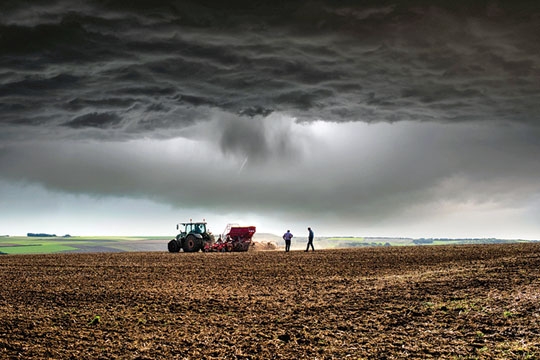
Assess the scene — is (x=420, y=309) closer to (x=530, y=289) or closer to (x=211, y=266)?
(x=530, y=289)

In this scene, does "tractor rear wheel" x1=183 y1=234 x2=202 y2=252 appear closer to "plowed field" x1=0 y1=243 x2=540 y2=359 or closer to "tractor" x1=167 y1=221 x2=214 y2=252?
"tractor" x1=167 y1=221 x2=214 y2=252

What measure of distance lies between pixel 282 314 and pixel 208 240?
3668 centimetres

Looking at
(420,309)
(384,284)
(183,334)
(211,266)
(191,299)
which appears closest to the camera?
(183,334)

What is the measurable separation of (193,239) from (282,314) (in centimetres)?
3587

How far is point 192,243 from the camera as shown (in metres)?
53.1

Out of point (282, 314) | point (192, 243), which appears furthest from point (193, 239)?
point (282, 314)

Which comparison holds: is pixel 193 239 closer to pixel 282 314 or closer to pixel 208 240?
pixel 208 240

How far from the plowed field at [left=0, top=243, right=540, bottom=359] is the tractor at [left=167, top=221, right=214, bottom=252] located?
21745 millimetres

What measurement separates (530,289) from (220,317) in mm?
11445

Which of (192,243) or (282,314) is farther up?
Answer: (192,243)

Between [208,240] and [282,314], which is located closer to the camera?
[282,314]

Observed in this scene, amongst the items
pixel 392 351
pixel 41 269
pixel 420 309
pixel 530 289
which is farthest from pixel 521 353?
pixel 41 269

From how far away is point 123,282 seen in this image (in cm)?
2812

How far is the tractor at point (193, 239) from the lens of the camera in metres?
53.0
